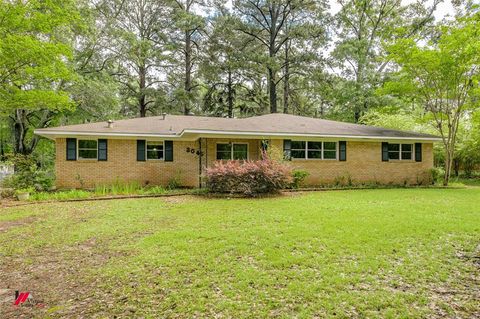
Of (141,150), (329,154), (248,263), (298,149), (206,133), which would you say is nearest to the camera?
(248,263)

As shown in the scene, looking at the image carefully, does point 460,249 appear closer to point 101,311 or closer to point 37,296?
point 101,311

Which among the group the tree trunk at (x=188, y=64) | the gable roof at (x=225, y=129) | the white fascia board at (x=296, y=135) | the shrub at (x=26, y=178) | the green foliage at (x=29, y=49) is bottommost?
the shrub at (x=26, y=178)

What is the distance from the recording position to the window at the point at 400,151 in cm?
1563

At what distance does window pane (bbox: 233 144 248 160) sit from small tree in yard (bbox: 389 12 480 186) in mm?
9183

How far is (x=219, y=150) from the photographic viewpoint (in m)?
14.5

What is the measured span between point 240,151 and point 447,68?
10.7 m

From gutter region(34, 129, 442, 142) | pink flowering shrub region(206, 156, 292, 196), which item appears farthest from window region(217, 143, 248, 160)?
pink flowering shrub region(206, 156, 292, 196)

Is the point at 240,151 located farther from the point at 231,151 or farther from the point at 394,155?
the point at 394,155

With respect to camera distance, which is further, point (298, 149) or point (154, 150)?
point (154, 150)

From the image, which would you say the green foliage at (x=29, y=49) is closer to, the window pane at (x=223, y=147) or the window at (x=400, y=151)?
the window pane at (x=223, y=147)

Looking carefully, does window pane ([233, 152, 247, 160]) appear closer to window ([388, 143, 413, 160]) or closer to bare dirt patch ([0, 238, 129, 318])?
window ([388, 143, 413, 160])

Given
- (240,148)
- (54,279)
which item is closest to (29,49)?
(240,148)

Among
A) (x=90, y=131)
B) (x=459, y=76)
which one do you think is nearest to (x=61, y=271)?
(x=90, y=131)

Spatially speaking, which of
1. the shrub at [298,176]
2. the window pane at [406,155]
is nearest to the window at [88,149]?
the shrub at [298,176]
